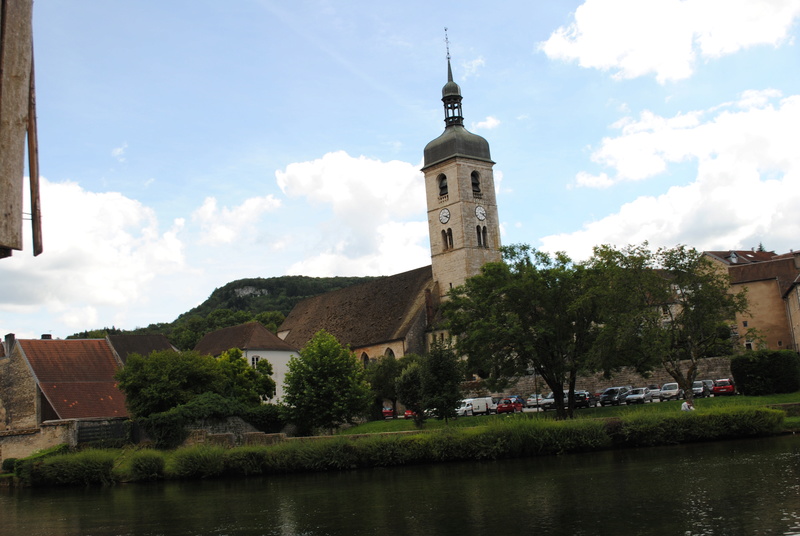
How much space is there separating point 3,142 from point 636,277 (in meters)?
38.9

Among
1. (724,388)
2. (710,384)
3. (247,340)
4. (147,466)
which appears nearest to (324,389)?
(147,466)

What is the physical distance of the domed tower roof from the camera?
73.1m

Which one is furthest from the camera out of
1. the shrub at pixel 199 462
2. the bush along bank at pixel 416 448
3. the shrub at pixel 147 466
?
the shrub at pixel 147 466

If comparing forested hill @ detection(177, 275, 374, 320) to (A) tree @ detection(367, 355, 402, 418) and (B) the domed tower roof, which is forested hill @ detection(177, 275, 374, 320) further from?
(A) tree @ detection(367, 355, 402, 418)

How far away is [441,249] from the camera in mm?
72938

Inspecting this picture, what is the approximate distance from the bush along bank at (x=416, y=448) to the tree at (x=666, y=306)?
6.74m

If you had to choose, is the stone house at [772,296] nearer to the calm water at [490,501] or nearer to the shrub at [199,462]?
the calm water at [490,501]

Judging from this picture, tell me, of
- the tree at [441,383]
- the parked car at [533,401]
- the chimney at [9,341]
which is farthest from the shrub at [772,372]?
the chimney at [9,341]

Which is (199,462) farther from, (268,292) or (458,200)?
(268,292)

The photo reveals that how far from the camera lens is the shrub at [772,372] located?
42031mm

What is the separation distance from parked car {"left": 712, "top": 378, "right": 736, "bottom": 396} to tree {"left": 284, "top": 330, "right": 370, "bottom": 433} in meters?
20.5

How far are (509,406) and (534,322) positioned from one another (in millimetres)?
9063

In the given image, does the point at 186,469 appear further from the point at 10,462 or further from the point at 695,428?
the point at 695,428

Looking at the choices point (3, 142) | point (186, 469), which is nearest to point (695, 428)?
point (186, 469)
